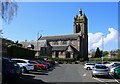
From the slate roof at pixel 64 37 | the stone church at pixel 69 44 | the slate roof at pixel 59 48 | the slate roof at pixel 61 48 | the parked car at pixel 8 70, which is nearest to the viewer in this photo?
the parked car at pixel 8 70

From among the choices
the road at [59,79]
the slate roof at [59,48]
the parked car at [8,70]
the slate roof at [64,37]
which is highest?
the slate roof at [64,37]

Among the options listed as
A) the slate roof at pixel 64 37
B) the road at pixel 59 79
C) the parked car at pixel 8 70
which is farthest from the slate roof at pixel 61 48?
the parked car at pixel 8 70

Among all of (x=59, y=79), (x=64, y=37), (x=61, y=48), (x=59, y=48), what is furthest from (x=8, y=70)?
(x=64, y=37)

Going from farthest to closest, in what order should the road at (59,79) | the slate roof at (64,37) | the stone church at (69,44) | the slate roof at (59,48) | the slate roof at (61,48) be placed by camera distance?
the slate roof at (64,37), the slate roof at (59,48), the slate roof at (61,48), the stone church at (69,44), the road at (59,79)

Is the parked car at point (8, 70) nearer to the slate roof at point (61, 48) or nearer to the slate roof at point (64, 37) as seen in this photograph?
the slate roof at point (61, 48)

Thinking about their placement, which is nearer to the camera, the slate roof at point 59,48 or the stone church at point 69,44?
the stone church at point 69,44

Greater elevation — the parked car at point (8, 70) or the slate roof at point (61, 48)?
the slate roof at point (61, 48)

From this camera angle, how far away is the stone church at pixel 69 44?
12825cm

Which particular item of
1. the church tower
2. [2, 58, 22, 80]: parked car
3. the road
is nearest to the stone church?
the church tower

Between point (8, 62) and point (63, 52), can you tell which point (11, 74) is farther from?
point (63, 52)

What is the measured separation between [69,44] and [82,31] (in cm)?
912

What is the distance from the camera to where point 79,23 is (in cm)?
14325

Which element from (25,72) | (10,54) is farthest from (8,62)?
(10,54)

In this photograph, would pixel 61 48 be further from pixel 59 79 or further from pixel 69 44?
pixel 59 79
